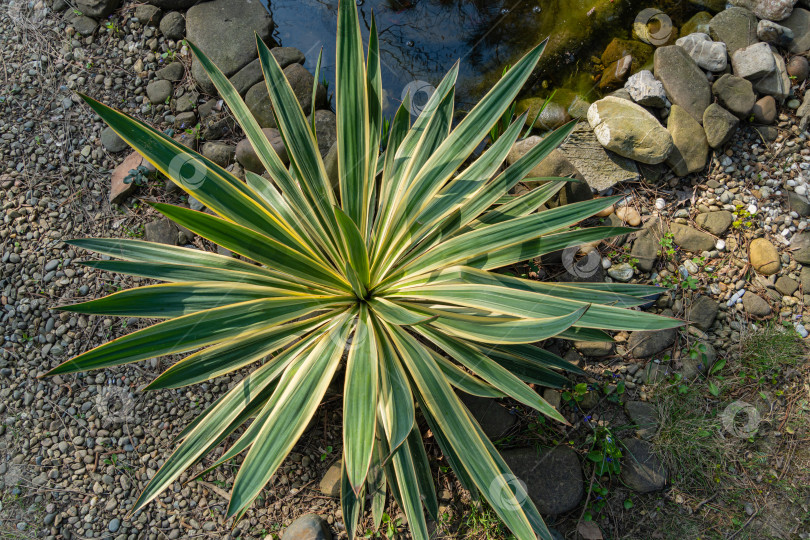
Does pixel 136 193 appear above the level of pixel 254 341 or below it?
above

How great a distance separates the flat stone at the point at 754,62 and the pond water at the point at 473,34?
436 mm

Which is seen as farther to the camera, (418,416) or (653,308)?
(653,308)

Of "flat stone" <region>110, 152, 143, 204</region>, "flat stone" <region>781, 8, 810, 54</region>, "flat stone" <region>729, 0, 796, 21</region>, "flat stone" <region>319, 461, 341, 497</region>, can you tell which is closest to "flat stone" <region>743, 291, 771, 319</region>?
"flat stone" <region>781, 8, 810, 54</region>

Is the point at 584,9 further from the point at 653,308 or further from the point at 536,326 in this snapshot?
the point at 536,326

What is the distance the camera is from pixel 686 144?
2453 millimetres

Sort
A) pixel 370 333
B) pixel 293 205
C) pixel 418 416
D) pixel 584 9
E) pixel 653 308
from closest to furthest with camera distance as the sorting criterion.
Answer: pixel 370 333, pixel 293 205, pixel 418 416, pixel 653 308, pixel 584 9

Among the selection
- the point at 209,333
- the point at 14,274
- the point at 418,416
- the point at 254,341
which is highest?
the point at 14,274

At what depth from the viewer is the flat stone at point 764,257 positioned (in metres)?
2.36

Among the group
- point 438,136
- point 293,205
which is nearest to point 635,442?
point 438,136

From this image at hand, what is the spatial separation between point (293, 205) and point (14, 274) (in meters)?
1.65

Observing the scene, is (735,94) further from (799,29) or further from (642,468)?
Result: (642,468)

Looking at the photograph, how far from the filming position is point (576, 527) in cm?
201

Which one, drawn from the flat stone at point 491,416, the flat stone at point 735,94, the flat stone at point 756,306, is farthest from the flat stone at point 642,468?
the flat stone at point 735,94

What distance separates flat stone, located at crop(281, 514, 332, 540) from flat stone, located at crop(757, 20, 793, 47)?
3326 mm
